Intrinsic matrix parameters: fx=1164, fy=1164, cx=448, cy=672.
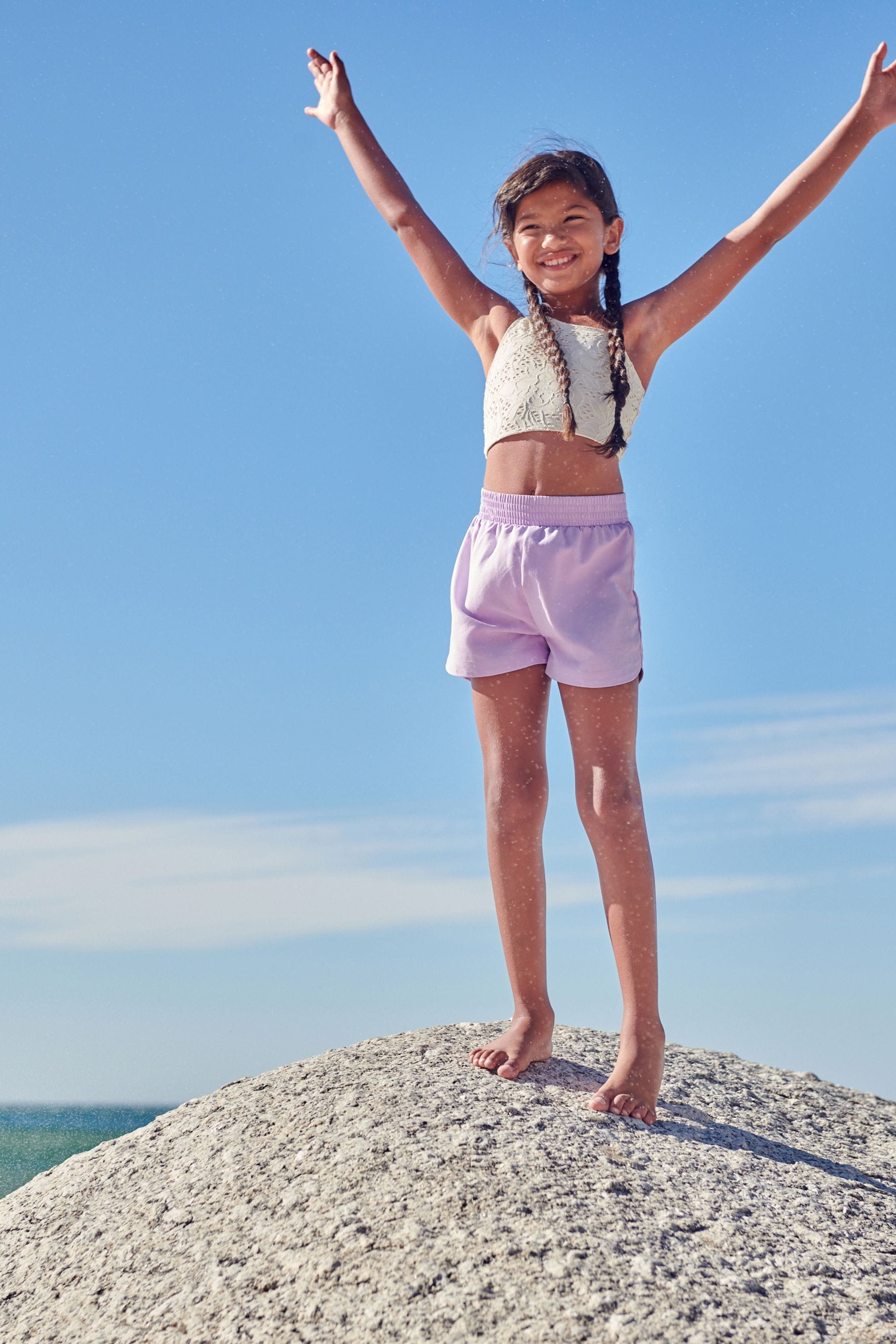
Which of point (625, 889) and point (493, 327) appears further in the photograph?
point (493, 327)

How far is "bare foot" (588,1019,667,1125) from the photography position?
3371mm

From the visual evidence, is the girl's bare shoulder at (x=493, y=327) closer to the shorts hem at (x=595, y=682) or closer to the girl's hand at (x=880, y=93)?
the shorts hem at (x=595, y=682)

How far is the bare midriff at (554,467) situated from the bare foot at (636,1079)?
1.61 m

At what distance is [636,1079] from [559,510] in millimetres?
1690

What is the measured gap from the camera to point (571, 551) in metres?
3.45

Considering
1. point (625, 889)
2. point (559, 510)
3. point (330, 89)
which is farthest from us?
point (330, 89)

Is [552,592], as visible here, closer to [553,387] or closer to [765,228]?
[553,387]

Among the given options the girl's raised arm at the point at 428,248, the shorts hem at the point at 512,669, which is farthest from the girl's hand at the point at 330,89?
the shorts hem at the point at 512,669

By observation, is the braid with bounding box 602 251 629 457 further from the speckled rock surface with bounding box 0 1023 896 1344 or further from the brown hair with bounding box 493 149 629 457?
the speckled rock surface with bounding box 0 1023 896 1344

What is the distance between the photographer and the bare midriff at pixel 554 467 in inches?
139

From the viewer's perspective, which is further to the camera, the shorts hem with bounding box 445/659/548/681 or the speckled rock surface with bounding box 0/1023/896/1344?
the shorts hem with bounding box 445/659/548/681

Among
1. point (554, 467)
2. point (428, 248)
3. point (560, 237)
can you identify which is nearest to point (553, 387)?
point (554, 467)

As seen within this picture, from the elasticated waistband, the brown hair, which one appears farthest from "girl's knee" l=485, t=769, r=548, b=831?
the brown hair

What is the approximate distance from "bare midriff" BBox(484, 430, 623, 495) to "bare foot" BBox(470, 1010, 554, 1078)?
1.64 metres
